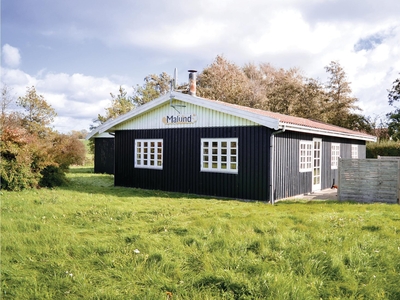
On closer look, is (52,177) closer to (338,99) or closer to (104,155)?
(104,155)

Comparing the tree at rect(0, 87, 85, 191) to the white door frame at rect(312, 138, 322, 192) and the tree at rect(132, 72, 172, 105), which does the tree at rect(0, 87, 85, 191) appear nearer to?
the white door frame at rect(312, 138, 322, 192)

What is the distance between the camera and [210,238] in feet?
18.8

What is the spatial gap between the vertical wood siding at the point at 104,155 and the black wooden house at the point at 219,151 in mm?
6698

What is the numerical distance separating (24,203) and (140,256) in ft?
18.3

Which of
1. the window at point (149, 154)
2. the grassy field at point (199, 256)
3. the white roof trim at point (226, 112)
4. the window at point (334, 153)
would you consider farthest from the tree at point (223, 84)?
the grassy field at point (199, 256)

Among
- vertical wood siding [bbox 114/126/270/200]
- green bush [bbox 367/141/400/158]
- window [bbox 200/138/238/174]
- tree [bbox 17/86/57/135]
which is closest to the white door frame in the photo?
vertical wood siding [bbox 114/126/270/200]

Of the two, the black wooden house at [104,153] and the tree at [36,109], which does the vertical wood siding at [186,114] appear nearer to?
the black wooden house at [104,153]

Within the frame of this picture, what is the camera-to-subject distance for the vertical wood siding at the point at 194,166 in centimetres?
1093

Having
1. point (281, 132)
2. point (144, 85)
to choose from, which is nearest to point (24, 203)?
point (281, 132)

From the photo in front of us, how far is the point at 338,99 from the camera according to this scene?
3056 cm

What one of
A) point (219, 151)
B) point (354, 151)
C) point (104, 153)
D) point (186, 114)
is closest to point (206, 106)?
point (186, 114)

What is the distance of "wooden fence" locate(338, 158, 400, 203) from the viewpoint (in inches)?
401

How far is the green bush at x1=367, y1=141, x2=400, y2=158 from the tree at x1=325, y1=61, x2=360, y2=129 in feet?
26.9

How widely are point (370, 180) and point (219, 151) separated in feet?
15.0
